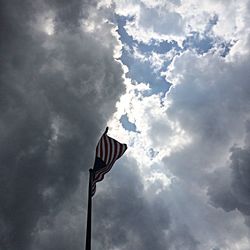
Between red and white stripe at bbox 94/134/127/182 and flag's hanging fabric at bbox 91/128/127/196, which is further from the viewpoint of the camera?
red and white stripe at bbox 94/134/127/182

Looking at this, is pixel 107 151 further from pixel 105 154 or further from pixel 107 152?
pixel 105 154

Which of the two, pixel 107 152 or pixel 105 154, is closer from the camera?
pixel 105 154

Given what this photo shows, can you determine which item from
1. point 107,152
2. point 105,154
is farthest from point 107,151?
point 105,154

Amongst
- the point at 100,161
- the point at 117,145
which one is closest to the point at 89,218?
the point at 100,161

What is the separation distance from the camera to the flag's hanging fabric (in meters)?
15.9

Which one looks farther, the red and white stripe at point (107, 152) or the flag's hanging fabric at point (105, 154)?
the red and white stripe at point (107, 152)

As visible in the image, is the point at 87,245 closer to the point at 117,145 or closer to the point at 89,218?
the point at 89,218

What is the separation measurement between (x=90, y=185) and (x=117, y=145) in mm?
3939

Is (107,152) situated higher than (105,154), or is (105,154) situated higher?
(107,152)

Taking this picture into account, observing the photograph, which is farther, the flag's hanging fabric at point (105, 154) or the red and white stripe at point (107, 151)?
the red and white stripe at point (107, 151)

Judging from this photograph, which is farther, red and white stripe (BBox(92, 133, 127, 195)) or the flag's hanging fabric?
red and white stripe (BBox(92, 133, 127, 195))

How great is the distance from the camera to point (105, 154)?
53.9 feet

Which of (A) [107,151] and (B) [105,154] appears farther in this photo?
(A) [107,151]

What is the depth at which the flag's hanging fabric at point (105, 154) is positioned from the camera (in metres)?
15.9
